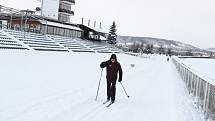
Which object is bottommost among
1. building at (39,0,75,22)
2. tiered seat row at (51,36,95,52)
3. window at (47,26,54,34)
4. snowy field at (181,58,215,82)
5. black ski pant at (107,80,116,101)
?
snowy field at (181,58,215,82)

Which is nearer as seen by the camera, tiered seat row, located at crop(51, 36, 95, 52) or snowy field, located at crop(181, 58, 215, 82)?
snowy field, located at crop(181, 58, 215, 82)

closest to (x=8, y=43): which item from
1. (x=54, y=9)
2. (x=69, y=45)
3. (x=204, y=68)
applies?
(x=69, y=45)

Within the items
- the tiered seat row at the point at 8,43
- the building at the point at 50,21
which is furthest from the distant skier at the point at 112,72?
the building at the point at 50,21

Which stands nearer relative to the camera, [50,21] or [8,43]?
[8,43]

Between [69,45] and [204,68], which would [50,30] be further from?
[204,68]

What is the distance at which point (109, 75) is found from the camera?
11852mm

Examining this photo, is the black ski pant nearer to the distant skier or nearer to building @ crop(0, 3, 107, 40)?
the distant skier

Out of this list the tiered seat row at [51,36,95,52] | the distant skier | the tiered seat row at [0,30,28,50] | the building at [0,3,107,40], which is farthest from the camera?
the building at [0,3,107,40]

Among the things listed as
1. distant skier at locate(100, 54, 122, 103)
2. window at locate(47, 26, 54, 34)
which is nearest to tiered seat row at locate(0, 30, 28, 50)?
window at locate(47, 26, 54, 34)

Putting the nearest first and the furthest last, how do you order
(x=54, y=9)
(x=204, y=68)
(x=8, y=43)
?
(x=8, y=43) → (x=204, y=68) → (x=54, y=9)

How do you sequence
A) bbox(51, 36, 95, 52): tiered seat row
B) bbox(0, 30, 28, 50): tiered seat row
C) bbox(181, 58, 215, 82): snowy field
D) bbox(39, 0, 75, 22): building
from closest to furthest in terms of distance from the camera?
bbox(0, 30, 28, 50): tiered seat row
bbox(181, 58, 215, 82): snowy field
bbox(51, 36, 95, 52): tiered seat row
bbox(39, 0, 75, 22): building

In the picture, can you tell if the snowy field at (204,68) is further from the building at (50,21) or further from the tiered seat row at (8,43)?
the building at (50,21)

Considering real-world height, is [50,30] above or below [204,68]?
above

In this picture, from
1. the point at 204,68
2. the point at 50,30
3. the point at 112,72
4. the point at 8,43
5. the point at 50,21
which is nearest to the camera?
the point at 112,72
